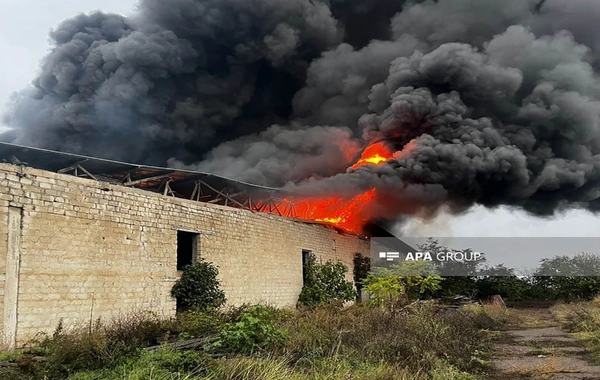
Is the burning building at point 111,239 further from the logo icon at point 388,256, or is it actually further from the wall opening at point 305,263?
the logo icon at point 388,256

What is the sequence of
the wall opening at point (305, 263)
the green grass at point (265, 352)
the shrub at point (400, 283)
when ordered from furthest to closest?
the wall opening at point (305, 263), the shrub at point (400, 283), the green grass at point (265, 352)

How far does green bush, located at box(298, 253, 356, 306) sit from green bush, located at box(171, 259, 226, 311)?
5.82 metres

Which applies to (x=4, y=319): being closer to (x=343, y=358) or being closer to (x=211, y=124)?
(x=343, y=358)

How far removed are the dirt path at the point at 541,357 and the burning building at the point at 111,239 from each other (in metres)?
7.46

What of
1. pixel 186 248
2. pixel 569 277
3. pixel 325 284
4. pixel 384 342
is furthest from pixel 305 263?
pixel 569 277

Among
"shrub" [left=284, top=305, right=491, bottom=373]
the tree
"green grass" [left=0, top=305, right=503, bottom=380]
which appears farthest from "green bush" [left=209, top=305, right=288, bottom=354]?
the tree

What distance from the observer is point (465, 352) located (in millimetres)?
8633

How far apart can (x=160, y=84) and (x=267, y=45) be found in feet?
18.5

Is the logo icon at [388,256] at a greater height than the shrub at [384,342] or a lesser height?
greater

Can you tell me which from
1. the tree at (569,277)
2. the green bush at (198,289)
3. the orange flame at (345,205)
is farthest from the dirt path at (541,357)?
the tree at (569,277)

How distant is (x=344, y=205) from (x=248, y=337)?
1424 cm

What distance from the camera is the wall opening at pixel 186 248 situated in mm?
13266

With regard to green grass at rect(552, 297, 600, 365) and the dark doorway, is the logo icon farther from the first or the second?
green grass at rect(552, 297, 600, 365)

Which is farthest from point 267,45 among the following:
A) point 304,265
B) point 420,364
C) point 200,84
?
point 420,364
